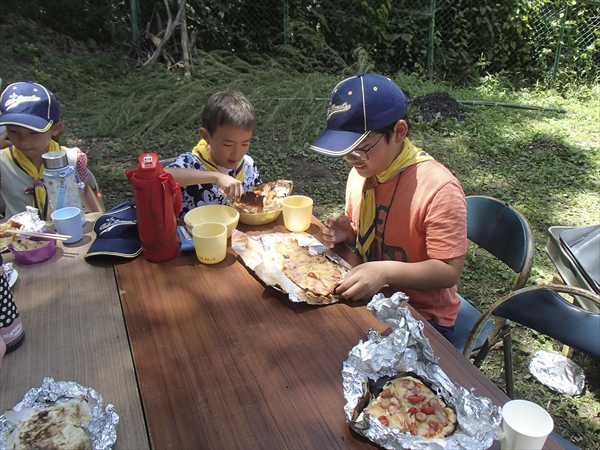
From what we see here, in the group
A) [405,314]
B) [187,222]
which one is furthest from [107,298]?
[405,314]

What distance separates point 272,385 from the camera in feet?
3.66

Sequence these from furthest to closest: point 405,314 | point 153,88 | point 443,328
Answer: point 153,88 → point 443,328 → point 405,314

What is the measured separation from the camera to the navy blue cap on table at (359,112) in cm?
160

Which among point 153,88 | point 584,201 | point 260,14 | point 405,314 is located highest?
point 260,14

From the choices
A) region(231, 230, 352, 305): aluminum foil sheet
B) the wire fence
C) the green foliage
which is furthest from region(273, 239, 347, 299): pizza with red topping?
the green foliage

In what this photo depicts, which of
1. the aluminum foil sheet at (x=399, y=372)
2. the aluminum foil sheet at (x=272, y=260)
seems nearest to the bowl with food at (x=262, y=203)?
the aluminum foil sheet at (x=272, y=260)

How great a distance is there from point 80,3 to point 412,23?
6.36 m

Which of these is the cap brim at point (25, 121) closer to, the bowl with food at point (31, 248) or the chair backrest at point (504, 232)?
the bowl with food at point (31, 248)

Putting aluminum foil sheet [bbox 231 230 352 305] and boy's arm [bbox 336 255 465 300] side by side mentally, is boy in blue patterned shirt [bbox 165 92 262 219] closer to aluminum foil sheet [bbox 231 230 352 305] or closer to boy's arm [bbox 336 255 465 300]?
aluminum foil sheet [bbox 231 230 352 305]

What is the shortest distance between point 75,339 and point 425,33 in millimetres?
9291

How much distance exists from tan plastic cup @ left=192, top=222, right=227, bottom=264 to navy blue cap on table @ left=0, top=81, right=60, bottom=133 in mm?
1052

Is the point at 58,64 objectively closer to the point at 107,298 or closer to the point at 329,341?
the point at 107,298

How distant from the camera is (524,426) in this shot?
3.08 feet

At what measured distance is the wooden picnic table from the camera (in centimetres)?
101
